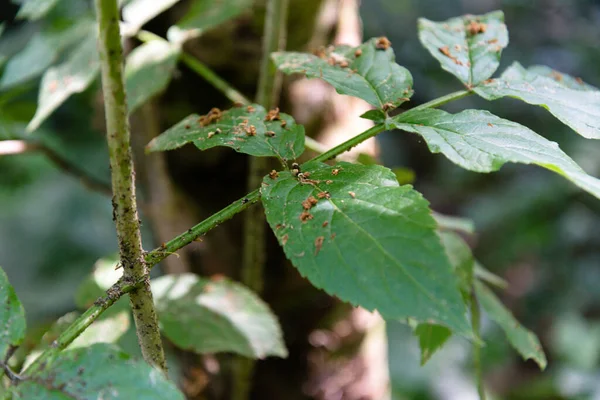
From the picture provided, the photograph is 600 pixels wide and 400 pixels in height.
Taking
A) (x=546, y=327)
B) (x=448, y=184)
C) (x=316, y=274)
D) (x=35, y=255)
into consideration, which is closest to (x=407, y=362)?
(x=546, y=327)

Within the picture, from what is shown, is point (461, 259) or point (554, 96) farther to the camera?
point (461, 259)

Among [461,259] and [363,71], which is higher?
[363,71]

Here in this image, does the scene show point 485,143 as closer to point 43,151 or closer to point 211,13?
point 211,13

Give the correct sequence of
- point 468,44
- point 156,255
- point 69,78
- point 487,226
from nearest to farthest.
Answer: point 156,255 < point 468,44 < point 69,78 < point 487,226

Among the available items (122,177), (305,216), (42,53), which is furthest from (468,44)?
(42,53)

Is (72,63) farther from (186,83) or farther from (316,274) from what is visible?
(316,274)

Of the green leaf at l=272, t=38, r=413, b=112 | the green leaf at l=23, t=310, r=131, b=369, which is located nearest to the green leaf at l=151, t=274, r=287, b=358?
the green leaf at l=23, t=310, r=131, b=369

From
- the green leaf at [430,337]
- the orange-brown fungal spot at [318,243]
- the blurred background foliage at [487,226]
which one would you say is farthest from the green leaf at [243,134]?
the blurred background foliage at [487,226]
